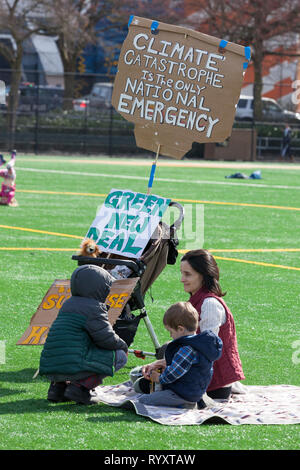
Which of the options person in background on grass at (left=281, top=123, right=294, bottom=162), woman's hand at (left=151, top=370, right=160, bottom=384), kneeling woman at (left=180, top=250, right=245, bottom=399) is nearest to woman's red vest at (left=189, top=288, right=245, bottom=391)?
kneeling woman at (left=180, top=250, right=245, bottom=399)

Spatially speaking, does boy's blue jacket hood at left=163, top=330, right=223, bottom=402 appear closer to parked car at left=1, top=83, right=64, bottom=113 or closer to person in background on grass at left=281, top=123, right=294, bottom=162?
parked car at left=1, top=83, right=64, bottom=113

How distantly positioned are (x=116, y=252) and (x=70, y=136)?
35309mm

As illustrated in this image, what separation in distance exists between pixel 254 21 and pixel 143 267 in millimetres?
41687

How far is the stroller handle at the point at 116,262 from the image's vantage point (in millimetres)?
6527

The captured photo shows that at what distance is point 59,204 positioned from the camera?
65.3 ft

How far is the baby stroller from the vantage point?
6.79 meters

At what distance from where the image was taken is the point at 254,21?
4688 cm

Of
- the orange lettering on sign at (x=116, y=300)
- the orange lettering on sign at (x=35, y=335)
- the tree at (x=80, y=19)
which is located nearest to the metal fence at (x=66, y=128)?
the tree at (x=80, y=19)

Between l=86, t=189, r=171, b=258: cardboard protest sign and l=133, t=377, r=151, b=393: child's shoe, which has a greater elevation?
l=86, t=189, r=171, b=258: cardboard protest sign

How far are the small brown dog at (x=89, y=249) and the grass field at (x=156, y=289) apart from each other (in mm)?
893

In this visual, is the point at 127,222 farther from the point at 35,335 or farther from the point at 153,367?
the point at 153,367

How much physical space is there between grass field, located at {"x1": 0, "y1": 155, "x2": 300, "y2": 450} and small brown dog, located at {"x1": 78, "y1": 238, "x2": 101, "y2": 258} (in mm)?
893

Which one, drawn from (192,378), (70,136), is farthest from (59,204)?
(70,136)

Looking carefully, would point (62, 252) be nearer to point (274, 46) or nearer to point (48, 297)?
point (48, 297)
